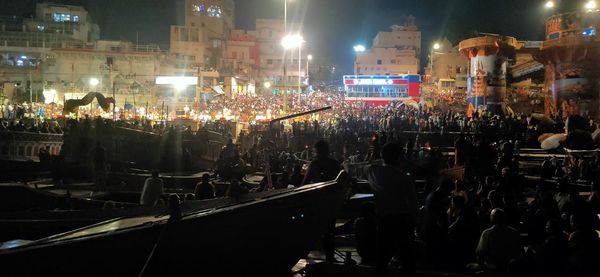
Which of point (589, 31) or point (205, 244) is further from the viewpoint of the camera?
point (589, 31)

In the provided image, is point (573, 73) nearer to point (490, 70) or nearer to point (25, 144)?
point (490, 70)

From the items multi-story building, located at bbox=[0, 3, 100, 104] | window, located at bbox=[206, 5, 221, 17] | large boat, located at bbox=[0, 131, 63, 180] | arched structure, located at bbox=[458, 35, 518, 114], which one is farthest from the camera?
window, located at bbox=[206, 5, 221, 17]

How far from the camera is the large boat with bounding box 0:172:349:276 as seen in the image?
5.20 m

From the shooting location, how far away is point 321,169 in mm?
7395

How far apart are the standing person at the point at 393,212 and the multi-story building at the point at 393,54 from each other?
68310mm

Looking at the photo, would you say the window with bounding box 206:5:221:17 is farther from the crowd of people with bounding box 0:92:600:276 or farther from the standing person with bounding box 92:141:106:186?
the crowd of people with bounding box 0:92:600:276

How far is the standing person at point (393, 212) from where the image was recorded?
532cm

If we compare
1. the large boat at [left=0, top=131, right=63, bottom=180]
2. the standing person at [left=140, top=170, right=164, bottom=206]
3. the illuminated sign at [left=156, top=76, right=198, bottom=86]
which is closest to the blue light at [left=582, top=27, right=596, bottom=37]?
the illuminated sign at [left=156, top=76, right=198, bottom=86]

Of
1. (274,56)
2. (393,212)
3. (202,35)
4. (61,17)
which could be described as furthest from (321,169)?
(61,17)

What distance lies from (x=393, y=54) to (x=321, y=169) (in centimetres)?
6821

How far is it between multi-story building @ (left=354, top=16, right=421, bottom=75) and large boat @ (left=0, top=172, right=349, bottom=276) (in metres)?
67.7

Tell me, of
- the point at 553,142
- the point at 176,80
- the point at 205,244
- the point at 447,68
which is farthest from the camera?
the point at 447,68

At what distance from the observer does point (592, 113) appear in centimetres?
3497

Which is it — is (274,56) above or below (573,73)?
above
